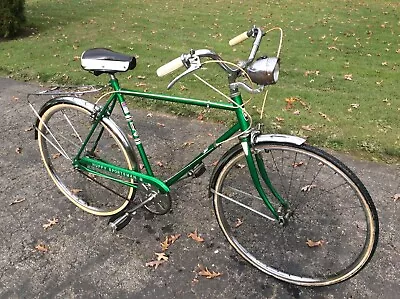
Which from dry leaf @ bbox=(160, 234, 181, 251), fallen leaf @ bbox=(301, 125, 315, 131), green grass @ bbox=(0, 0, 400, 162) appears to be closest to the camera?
dry leaf @ bbox=(160, 234, 181, 251)

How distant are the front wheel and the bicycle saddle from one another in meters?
0.94

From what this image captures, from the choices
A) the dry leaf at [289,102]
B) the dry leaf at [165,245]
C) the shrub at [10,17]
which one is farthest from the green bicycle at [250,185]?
the shrub at [10,17]

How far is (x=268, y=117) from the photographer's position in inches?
196

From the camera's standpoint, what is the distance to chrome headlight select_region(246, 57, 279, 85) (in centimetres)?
221

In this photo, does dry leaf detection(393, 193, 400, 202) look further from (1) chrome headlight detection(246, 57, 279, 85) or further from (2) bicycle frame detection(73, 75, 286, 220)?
(1) chrome headlight detection(246, 57, 279, 85)

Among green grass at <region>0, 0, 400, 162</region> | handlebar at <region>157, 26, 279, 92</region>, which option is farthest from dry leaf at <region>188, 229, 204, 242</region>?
green grass at <region>0, 0, 400, 162</region>

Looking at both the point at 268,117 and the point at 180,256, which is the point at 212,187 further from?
the point at 268,117

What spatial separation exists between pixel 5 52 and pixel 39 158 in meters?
4.67

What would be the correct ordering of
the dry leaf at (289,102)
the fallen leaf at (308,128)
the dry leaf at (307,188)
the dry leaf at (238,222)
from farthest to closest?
the dry leaf at (289,102) < the fallen leaf at (308,128) < the dry leaf at (307,188) < the dry leaf at (238,222)

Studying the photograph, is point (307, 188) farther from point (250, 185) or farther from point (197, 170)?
point (197, 170)

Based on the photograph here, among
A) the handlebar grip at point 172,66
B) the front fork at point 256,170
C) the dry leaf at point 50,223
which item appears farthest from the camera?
the dry leaf at point 50,223

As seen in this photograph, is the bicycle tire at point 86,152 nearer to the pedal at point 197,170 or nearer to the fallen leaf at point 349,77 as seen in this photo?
the pedal at point 197,170

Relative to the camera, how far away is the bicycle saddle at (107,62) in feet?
9.23

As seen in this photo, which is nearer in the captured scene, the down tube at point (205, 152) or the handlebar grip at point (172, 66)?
the handlebar grip at point (172, 66)
